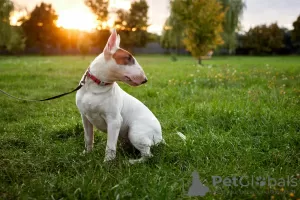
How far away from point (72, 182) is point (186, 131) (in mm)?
2342

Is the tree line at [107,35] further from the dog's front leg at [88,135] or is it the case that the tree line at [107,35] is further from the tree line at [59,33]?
the dog's front leg at [88,135]

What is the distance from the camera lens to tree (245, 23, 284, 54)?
48.6 metres

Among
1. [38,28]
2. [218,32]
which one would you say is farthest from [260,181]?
[38,28]

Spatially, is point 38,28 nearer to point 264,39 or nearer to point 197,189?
point 264,39

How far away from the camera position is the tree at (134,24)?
53.8 meters

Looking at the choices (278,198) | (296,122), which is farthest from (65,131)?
(296,122)

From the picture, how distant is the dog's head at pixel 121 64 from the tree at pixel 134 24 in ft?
167

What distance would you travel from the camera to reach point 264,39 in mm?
48781

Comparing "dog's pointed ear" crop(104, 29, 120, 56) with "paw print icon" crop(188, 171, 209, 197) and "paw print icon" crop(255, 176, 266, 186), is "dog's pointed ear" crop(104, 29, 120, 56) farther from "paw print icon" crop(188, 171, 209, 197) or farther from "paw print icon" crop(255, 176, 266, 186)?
"paw print icon" crop(255, 176, 266, 186)

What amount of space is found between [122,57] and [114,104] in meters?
0.54

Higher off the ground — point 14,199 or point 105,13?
point 105,13

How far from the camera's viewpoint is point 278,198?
2.47 m

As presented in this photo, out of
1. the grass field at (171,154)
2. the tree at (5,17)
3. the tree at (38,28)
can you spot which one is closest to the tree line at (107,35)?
the tree at (38,28)

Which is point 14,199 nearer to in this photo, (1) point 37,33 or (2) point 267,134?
(2) point 267,134
